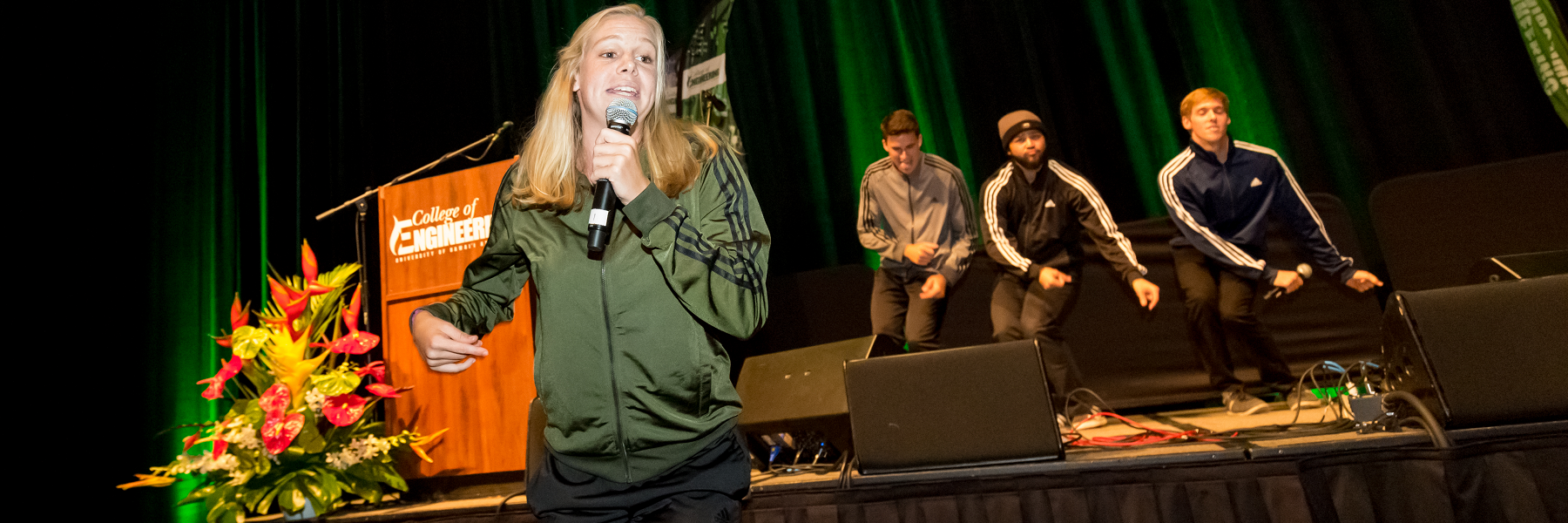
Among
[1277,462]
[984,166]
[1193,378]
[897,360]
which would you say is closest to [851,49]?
[984,166]

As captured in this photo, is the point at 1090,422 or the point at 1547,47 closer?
the point at 1090,422

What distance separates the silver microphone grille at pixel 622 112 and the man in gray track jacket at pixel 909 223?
3.10 m

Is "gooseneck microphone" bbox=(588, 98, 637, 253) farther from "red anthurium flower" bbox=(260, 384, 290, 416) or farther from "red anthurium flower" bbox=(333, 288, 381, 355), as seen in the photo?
"red anthurium flower" bbox=(260, 384, 290, 416)

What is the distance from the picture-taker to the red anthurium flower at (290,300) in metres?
3.43

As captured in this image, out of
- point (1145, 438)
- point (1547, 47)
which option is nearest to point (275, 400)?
point (1145, 438)

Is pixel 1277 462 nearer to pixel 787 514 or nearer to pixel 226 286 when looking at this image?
pixel 787 514

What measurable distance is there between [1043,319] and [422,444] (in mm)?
2971

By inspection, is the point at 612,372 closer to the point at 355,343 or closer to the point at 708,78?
the point at 355,343

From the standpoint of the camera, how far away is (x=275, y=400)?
3211 millimetres

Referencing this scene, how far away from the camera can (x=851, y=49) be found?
4.96 m

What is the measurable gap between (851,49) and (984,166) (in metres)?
1.13

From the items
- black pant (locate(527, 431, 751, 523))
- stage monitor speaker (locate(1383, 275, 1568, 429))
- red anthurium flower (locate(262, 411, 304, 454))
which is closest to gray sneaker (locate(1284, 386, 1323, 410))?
stage monitor speaker (locate(1383, 275, 1568, 429))

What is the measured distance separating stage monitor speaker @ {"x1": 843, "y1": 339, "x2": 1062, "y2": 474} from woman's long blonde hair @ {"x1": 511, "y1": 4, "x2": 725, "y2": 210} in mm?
1163

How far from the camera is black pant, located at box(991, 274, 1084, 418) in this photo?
3957mm
